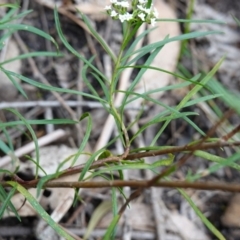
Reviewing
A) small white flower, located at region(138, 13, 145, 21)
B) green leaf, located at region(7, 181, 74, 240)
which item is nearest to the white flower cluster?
small white flower, located at region(138, 13, 145, 21)

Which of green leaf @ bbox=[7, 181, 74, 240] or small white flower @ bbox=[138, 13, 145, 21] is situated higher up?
small white flower @ bbox=[138, 13, 145, 21]

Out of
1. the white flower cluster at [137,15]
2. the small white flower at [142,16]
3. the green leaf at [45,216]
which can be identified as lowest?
the green leaf at [45,216]

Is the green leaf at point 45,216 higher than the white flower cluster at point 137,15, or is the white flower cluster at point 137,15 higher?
the white flower cluster at point 137,15

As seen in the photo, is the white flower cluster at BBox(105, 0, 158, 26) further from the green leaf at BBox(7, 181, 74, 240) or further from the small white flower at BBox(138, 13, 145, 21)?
the green leaf at BBox(7, 181, 74, 240)

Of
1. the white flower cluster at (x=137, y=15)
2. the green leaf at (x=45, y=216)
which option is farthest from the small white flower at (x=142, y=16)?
the green leaf at (x=45, y=216)

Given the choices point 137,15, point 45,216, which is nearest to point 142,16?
point 137,15

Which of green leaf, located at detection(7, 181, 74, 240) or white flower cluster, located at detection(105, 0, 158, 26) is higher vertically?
white flower cluster, located at detection(105, 0, 158, 26)

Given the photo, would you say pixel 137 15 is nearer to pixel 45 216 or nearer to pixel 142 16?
pixel 142 16

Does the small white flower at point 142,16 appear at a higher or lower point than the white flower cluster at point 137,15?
lower

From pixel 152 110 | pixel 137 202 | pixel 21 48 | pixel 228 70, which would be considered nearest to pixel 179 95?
pixel 152 110

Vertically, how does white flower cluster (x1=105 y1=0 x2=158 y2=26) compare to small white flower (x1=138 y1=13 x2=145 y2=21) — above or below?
above

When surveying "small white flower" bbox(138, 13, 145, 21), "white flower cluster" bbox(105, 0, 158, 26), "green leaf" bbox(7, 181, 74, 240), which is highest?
"white flower cluster" bbox(105, 0, 158, 26)

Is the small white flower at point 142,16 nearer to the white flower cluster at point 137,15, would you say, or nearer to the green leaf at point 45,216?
the white flower cluster at point 137,15
